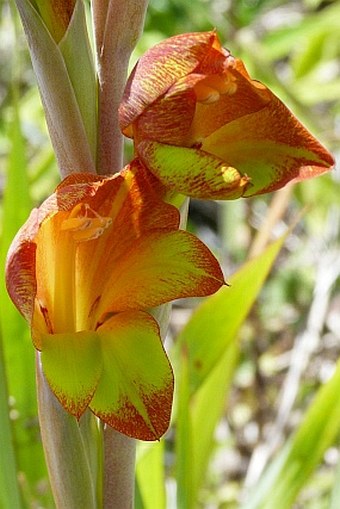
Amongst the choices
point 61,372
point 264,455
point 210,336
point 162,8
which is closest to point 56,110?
point 61,372

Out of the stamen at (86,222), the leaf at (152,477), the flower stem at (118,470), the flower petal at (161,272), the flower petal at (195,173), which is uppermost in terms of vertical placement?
the flower petal at (195,173)

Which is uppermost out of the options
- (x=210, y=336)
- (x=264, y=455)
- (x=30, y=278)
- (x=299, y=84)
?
(x=299, y=84)

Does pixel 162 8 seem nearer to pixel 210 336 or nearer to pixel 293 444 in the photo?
pixel 210 336

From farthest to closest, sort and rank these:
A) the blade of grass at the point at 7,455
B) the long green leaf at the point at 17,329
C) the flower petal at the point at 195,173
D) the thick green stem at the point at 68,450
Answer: the long green leaf at the point at 17,329
the blade of grass at the point at 7,455
the thick green stem at the point at 68,450
the flower petal at the point at 195,173

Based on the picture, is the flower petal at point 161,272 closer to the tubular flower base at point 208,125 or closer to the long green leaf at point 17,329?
the tubular flower base at point 208,125

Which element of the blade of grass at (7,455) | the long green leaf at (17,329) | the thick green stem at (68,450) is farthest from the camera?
the long green leaf at (17,329)

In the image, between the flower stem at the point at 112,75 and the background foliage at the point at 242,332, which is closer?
the flower stem at the point at 112,75

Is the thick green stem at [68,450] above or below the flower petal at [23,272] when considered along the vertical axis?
below

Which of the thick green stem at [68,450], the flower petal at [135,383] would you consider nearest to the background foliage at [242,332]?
the thick green stem at [68,450]

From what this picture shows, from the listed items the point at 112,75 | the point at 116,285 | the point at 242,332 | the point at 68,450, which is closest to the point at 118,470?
the point at 68,450
